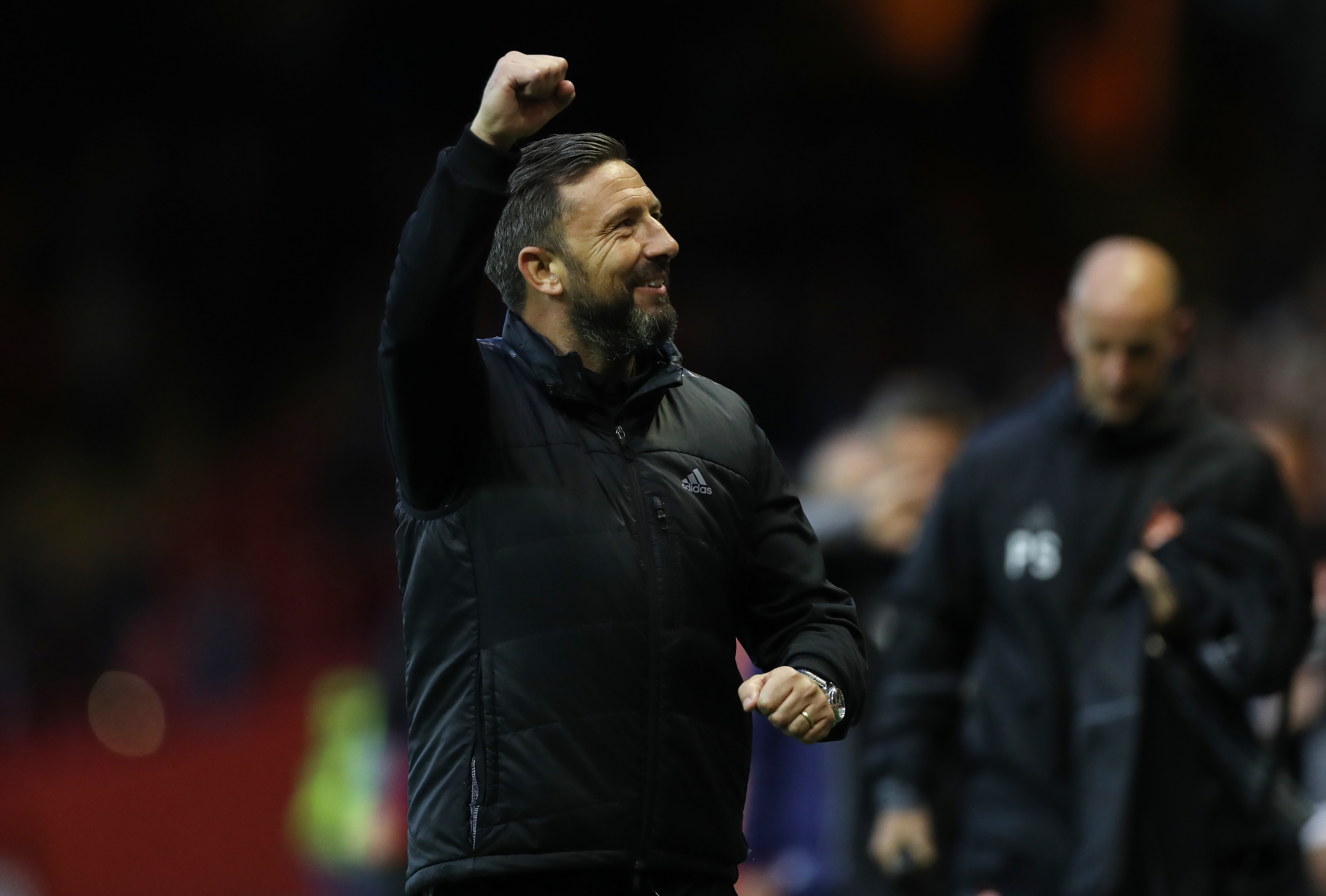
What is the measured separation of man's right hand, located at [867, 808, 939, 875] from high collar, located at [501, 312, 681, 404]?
2.42 meters

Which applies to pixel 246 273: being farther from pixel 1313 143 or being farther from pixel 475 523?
pixel 475 523

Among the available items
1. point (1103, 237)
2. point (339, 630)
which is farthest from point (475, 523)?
point (1103, 237)

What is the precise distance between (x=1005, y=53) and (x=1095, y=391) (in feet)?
46.6

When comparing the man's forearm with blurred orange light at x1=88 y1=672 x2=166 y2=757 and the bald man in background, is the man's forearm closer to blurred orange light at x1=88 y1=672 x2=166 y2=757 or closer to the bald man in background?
the bald man in background

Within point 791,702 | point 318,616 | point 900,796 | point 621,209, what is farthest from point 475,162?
point 318,616

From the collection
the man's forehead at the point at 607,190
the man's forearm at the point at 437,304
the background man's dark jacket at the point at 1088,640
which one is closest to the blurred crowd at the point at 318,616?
the background man's dark jacket at the point at 1088,640

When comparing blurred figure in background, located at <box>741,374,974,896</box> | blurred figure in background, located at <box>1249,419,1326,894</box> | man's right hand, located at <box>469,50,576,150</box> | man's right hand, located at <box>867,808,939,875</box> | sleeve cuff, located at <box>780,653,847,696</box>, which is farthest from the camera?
blurred figure in background, located at <box>741,374,974,896</box>

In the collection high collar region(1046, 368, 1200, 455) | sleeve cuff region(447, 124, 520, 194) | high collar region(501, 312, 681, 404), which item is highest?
sleeve cuff region(447, 124, 520, 194)

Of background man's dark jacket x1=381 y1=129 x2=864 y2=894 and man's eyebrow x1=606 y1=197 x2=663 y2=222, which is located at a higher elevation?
man's eyebrow x1=606 y1=197 x2=663 y2=222

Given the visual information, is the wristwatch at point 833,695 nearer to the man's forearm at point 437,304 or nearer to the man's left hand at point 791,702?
the man's left hand at point 791,702

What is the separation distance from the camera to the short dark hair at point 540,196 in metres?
3.56

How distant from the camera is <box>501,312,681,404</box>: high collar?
3.44 meters

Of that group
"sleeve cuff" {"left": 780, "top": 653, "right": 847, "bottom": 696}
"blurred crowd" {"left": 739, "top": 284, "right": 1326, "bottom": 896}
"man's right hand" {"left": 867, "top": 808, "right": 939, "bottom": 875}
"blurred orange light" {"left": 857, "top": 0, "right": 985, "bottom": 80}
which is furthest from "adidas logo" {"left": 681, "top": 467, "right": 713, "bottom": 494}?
"blurred orange light" {"left": 857, "top": 0, "right": 985, "bottom": 80}

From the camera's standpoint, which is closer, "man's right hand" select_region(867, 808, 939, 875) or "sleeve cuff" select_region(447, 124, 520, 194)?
"sleeve cuff" select_region(447, 124, 520, 194)
